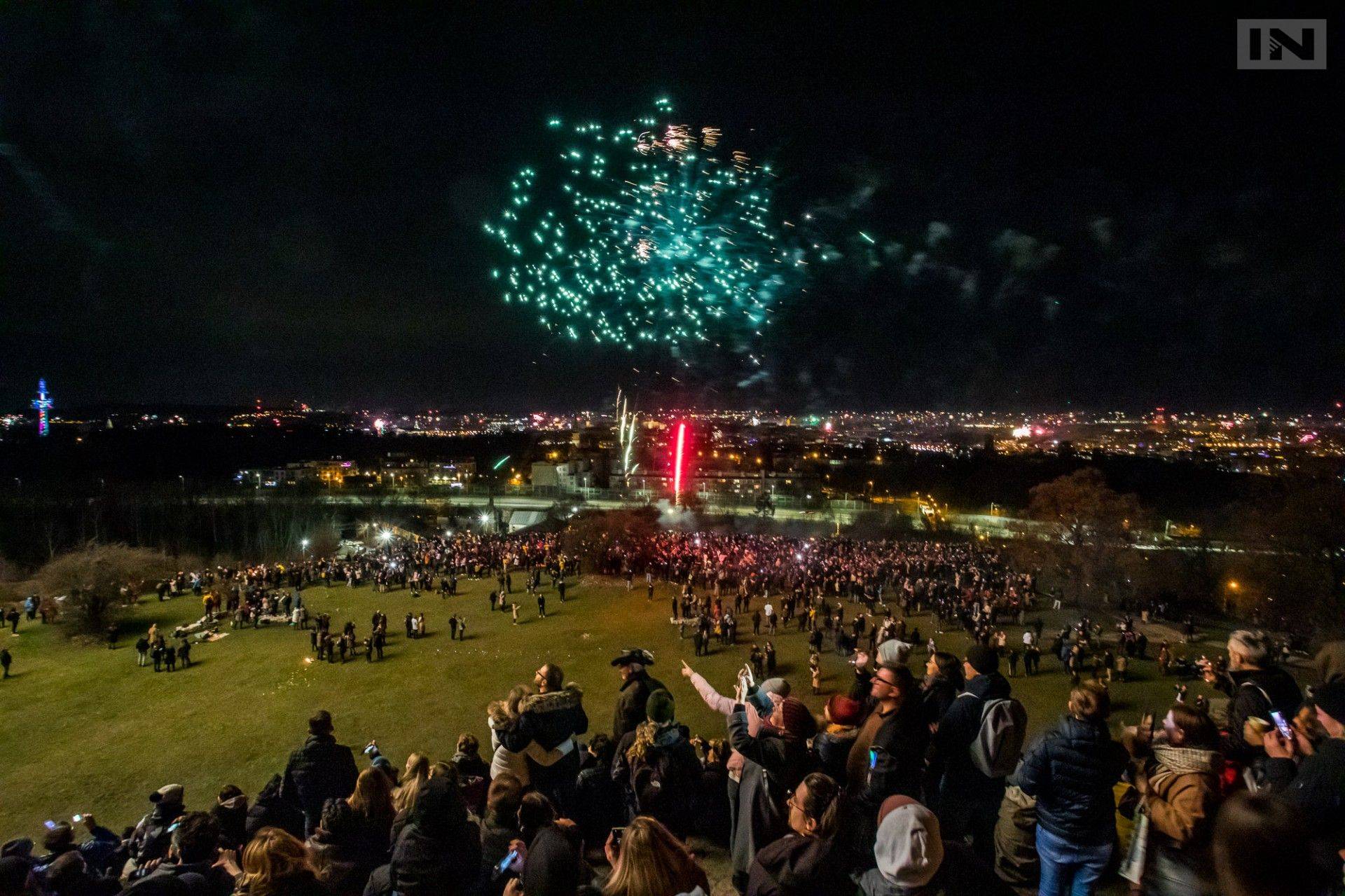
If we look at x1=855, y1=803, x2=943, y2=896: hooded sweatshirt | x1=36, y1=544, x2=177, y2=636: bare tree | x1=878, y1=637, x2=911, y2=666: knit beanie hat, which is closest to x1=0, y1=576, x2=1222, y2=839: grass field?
x1=36, y1=544, x2=177, y2=636: bare tree

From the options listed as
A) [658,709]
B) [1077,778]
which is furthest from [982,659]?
[658,709]

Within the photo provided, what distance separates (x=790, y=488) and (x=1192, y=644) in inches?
1940

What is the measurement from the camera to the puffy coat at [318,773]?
5.22 m

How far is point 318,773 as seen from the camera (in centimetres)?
523

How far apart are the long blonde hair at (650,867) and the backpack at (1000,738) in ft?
7.27

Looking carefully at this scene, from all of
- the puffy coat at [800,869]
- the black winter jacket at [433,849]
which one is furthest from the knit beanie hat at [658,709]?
the puffy coat at [800,869]

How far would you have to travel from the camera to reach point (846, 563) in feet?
90.9

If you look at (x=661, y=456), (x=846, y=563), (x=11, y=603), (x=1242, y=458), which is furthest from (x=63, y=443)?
(x=1242, y=458)

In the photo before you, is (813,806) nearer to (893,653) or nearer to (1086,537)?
(893,653)

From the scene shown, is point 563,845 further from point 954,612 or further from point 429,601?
point 429,601

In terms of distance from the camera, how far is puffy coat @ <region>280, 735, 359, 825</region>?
5223mm

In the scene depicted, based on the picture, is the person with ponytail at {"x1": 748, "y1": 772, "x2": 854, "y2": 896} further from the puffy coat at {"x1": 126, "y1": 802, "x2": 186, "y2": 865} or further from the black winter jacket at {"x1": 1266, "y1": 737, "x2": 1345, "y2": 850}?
the puffy coat at {"x1": 126, "y1": 802, "x2": 186, "y2": 865}

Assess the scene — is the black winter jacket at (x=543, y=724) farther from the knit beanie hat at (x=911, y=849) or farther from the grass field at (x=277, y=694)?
the grass field at (x=277, y=694)

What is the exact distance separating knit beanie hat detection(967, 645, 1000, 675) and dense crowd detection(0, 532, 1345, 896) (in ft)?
0.08
